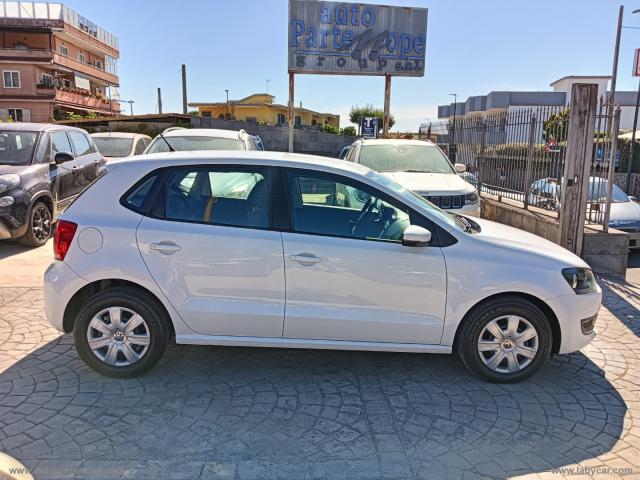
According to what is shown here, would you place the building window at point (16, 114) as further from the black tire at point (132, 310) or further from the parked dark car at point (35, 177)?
the black tire at point (132, 310)

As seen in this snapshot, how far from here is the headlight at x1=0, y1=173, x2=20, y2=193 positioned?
7285mm

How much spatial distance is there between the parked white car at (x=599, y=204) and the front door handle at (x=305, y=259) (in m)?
5.85

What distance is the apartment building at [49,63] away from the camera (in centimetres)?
3888

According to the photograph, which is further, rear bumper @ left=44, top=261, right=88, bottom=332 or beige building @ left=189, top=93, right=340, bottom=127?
→ beige building @ left=189, top=93, right=340, bottom=127

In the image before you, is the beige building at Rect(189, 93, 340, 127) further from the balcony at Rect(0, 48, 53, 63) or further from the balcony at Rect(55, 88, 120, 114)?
the balcony at Rect(0, 48, 53, 63)

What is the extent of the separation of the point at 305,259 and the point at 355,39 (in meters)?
14.3

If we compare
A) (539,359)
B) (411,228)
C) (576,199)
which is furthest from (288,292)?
(576,199)

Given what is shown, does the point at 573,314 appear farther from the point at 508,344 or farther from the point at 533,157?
the point at 533,157

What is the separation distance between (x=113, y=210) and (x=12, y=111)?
42.3m

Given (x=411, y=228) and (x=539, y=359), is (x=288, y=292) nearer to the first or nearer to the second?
(x=411, y=228)

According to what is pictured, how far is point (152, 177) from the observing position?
3.90m

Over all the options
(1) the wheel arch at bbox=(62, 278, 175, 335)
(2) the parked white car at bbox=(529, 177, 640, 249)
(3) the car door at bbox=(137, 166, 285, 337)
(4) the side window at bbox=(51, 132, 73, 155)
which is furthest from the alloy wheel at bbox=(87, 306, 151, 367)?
(2) the parked white car at bbox=(529, 177, 640, 249)

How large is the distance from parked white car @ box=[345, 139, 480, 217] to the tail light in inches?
196

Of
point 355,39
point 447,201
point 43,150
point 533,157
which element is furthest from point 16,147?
point 355,39
